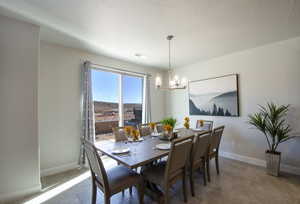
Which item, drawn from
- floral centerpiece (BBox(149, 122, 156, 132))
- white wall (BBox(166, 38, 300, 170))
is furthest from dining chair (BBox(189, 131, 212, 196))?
white wall (BBox(166, 38, 300, 170))

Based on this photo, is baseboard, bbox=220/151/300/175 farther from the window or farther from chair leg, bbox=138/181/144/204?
chair leg, bbox=138/181/144/204

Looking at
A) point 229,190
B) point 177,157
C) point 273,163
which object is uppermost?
point 177,157

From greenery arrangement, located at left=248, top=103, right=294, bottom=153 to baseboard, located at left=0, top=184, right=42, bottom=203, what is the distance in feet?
13.5

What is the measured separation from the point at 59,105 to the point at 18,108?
88cm

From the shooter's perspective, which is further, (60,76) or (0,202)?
(60,76)

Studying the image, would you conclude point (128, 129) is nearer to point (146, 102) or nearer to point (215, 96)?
point (146, 102)

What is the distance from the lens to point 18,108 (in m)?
2.11

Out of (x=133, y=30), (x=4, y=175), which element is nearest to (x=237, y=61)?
(x=133, y=30)

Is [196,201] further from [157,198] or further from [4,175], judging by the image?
[4,175]

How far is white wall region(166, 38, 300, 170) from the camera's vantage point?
2.77m

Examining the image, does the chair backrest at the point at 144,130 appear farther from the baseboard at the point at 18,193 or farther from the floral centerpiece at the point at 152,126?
the baseboard at the point at 18,193

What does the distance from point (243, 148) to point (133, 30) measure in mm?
3560

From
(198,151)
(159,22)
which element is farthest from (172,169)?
(159,22)

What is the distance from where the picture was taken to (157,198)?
6.23ft
